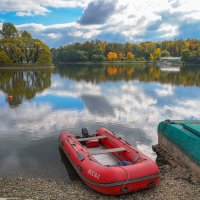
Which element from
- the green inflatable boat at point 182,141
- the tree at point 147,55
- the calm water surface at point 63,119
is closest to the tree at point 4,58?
the calm water surface at point 63,119

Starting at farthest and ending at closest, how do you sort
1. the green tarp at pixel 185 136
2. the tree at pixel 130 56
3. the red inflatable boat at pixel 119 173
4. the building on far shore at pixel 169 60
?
the tree at pixel 130 56 < the building on far shore at pixel 169 60 < the green tarp at pixel 185 136 < the red inflatable boat at pixel 119 173

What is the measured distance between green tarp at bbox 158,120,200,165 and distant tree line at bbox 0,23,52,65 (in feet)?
273

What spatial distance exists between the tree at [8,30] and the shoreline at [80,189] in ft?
352

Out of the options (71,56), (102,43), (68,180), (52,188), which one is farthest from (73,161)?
(102,43)

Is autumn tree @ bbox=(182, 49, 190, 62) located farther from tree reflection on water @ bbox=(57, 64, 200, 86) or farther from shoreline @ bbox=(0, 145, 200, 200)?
shoreline @ bbox=(0, 145, 200, 200)

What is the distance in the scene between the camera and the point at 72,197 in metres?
10.2

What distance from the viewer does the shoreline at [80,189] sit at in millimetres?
10219

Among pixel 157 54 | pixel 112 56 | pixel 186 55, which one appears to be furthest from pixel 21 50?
Answer: pixel 157 54

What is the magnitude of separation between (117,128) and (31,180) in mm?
10019

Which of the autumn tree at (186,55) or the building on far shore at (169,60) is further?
the building on far shore at (169,60)

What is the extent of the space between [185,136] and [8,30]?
110m

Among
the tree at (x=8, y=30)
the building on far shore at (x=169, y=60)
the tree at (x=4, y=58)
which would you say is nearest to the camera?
the tree at (x=4, y=58)

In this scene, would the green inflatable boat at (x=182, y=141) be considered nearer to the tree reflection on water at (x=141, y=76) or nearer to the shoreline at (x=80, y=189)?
the shoreline at (x=80, y=189)

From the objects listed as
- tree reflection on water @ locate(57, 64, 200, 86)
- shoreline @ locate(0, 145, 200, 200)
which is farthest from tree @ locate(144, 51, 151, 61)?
shoreline @ locate(0, 145, 200, 200)
